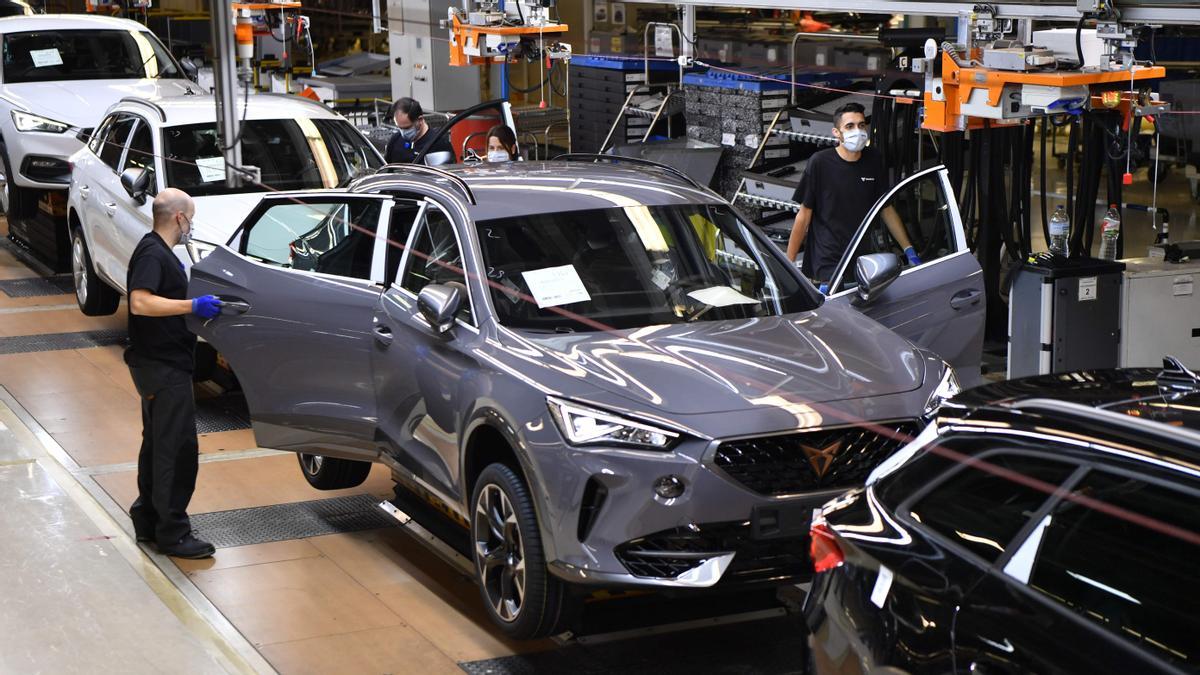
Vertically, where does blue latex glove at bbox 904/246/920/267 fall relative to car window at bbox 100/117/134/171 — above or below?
below

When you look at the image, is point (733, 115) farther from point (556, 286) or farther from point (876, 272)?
point (556, 286)

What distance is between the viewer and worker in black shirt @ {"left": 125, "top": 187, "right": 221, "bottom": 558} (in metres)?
6.81

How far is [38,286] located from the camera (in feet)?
45.4

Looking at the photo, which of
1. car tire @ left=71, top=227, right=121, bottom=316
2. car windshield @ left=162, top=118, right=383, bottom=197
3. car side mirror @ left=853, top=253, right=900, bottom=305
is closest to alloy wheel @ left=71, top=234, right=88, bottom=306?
car tire @ left=71, top=227, right=121, bottom=316

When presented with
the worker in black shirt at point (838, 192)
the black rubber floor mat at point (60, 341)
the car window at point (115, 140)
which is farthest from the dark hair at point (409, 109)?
the worker in black shirt at point (838, 192)

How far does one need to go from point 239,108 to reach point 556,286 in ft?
19.2

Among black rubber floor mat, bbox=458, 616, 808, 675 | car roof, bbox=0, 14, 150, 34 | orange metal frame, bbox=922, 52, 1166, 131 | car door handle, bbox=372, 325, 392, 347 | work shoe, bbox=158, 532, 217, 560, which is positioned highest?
car roof, bbox=0, 14, 150, 34

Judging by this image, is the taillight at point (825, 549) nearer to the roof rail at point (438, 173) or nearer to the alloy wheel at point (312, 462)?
the roof rail at point (438, 173)

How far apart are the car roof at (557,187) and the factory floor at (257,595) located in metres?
1.72

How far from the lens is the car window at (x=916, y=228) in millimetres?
7223

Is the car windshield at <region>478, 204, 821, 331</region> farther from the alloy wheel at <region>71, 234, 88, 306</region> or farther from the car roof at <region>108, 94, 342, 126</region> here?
the alloy wheel at <region>71, 234, 88, 306</region>

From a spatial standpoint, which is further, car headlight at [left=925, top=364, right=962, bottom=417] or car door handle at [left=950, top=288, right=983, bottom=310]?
car door handle at [left=950, top=288, right=983, bottom=310]

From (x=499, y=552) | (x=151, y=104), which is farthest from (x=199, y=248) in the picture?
(x=499, y=552)

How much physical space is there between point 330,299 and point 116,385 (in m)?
4.07
